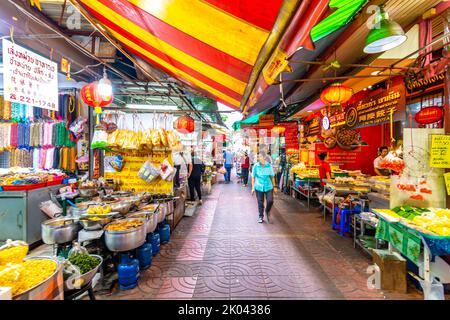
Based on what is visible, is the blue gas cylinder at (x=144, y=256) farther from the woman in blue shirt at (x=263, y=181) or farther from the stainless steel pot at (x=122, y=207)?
the woman in blue shirt at (x=263, y=181)

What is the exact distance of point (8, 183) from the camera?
13.6 ft

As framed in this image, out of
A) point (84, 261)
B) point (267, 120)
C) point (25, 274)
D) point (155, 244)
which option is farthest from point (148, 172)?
point (267, 120)

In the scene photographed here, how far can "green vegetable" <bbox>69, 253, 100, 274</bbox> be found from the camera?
7.20 ft

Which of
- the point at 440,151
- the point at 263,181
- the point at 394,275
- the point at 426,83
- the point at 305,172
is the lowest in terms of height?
the point at 394,275

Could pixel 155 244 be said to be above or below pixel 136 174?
below

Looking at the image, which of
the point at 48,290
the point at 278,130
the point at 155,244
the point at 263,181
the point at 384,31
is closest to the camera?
the point at 48,290

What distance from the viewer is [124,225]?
3.15m

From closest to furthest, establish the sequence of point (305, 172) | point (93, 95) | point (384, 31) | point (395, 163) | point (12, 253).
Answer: point (12, 253)
point (384, 31)
point (395, 163)
point (93, 95)
point (305, 172)

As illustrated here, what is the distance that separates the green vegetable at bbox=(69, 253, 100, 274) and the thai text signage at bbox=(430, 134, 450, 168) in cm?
462

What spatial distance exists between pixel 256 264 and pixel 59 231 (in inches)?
115

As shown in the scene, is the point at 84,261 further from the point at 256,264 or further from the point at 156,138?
the point at 156,138

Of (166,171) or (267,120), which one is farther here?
(267,120)

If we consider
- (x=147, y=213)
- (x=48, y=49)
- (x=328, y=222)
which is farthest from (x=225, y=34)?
(x=328, y=222)
